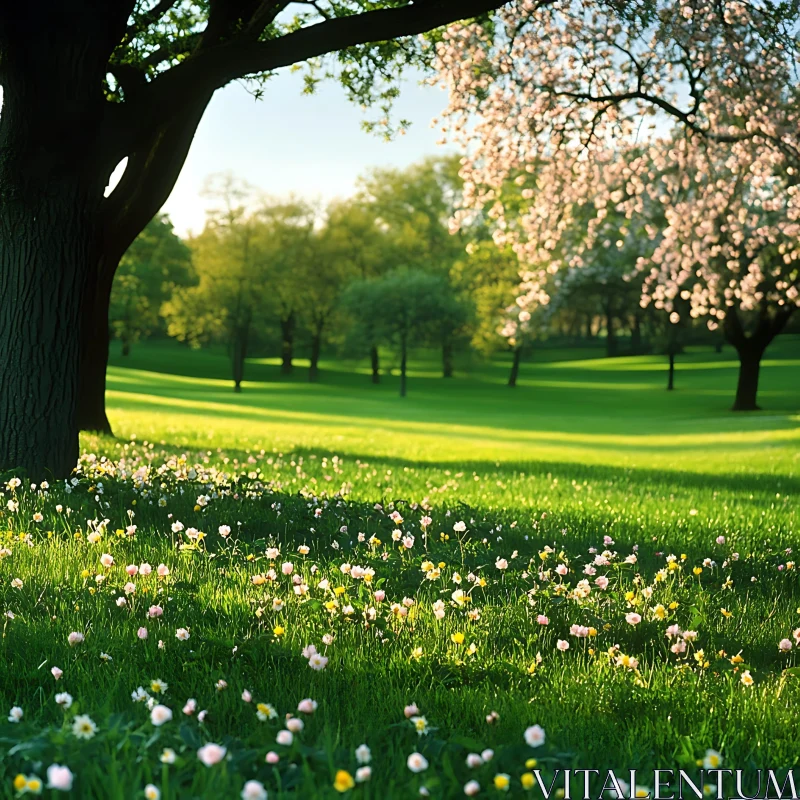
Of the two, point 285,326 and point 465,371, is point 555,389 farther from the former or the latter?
point 285,326

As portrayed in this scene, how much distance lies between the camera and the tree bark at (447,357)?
62.2 m

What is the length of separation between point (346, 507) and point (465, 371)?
63231 mm

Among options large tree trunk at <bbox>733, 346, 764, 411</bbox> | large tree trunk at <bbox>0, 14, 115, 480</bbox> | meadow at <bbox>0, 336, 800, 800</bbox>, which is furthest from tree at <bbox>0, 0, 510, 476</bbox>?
large tree trunk at <bbox>733, 346, 764, 411</bbox>

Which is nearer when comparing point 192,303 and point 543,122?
point 543,122

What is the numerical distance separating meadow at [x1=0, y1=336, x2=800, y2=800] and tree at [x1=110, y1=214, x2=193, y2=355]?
2043 inches

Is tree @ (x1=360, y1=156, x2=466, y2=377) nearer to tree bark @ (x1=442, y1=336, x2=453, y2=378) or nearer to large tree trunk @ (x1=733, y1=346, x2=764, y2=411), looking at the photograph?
tree bark @ (x1=442, y1=336, x2=453, y2=378)

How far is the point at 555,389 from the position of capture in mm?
65875

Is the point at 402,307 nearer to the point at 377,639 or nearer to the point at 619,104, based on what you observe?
the point at 619,104

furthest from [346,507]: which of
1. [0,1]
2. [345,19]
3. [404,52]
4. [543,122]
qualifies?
[543,122]

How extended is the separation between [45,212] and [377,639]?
6.02 metres

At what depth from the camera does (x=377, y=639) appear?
445 centimetres

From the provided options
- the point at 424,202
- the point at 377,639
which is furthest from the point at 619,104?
the point at 424,202

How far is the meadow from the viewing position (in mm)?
2803

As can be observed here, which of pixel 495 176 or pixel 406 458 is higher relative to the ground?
pixel 495 176
